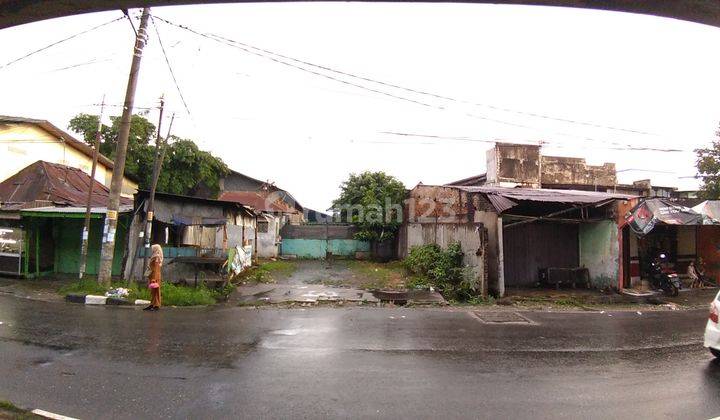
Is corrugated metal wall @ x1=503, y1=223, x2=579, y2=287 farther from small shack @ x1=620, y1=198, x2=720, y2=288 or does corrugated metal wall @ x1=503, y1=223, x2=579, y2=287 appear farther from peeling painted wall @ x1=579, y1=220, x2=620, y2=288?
small shack @ x1=620, y1=198, x2=720, y2=288

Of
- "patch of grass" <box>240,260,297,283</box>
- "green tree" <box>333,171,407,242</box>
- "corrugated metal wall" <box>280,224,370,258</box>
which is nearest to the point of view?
"patch of grass" <box>240,260,297,283</box>

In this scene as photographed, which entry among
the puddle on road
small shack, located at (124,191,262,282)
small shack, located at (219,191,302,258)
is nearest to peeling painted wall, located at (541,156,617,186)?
small shack, located at (219,191,302,258)

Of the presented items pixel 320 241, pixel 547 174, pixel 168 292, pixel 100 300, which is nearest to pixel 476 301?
pixel 168 292

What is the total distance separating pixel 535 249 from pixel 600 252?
2.22m

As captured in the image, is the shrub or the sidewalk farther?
the shrub

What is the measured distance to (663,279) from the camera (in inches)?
587

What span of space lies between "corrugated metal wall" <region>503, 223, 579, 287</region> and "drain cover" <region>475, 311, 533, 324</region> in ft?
16.3

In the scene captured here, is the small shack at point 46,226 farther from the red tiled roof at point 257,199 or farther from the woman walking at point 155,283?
the red tiled roof at point 257,199

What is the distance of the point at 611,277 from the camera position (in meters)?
15.1

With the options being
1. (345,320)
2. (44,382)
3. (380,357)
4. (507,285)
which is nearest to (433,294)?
(507,285)

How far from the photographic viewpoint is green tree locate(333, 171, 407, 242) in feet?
84.2

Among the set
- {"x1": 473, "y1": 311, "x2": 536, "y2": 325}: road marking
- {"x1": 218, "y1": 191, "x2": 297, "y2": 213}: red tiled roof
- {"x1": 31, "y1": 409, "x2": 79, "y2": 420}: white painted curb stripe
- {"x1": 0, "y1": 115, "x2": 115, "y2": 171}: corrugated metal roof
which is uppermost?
{"x1": 0, "y1": 115, "x2": 115, "y2": 171}: corrugated metal roof

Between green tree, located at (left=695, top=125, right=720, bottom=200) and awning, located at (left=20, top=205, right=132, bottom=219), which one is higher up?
green tree, located at (left=695, top=125, right=720, bottom=200)

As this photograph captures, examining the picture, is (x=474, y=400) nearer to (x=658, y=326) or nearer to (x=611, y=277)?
(x=658, y=326)
